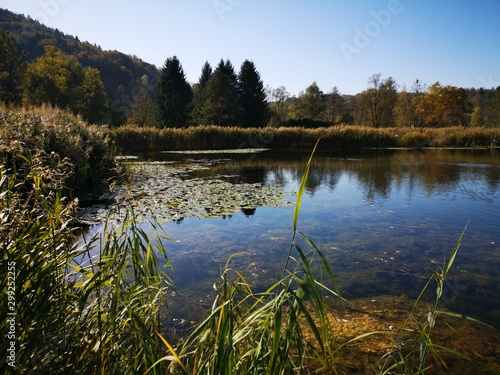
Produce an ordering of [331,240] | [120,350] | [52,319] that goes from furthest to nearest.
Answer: [331,240]
[120,350]
[52,319]

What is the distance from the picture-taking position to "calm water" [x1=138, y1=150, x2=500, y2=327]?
3.45m

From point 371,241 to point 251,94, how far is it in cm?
3570

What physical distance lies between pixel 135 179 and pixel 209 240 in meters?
6.01

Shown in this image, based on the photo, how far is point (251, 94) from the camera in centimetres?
3841

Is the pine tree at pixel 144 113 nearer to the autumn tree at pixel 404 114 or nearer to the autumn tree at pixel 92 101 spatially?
the autumn tree at pixel 92 101

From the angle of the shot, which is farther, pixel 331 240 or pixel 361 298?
pixel 331 240

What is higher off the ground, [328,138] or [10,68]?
[10,68]

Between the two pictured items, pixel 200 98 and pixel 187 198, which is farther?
pixel 200 98

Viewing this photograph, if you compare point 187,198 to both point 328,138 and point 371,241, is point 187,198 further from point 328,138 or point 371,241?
point 328,138

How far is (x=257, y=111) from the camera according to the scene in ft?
127

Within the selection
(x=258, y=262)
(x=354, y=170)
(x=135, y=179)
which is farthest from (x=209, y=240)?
(x=354, y=170)

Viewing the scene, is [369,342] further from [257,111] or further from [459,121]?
[459,121]

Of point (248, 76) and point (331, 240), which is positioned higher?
point (248, 76)

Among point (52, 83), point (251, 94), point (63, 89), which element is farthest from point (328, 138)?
point (52, 83)
